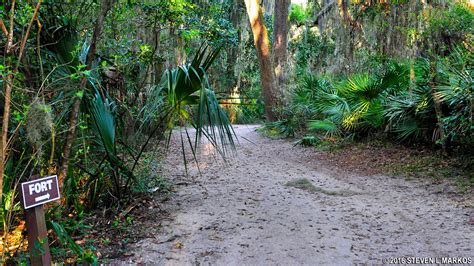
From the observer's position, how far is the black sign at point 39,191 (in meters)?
2.93

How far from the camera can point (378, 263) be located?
12.7 feet

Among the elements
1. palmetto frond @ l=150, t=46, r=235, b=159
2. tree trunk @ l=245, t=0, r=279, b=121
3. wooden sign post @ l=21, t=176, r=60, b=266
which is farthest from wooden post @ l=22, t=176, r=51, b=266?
tree trunk @ l=245, t=0, r=279, b=121

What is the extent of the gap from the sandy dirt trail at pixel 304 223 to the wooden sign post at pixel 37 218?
4.02 ft

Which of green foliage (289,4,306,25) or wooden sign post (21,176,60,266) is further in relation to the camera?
green foliage (289,4,306,25)

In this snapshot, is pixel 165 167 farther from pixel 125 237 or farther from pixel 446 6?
pixel 446 6

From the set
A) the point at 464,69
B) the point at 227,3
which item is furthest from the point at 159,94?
the point at 227,3

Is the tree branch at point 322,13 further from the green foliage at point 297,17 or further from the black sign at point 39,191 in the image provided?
the black sign at point 39,191

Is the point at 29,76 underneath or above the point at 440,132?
above

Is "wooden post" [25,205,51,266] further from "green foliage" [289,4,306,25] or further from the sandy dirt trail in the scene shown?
"green foliage" [289,4,306,25]

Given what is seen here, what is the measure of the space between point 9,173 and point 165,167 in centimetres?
452

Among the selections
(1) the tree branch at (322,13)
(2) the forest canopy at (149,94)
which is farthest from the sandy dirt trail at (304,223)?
(1) the tree branch at (322,13)

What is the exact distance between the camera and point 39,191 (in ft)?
9.94

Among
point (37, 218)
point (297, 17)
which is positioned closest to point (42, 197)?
point (37, 218)

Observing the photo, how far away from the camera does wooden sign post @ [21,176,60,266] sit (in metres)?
2.98
